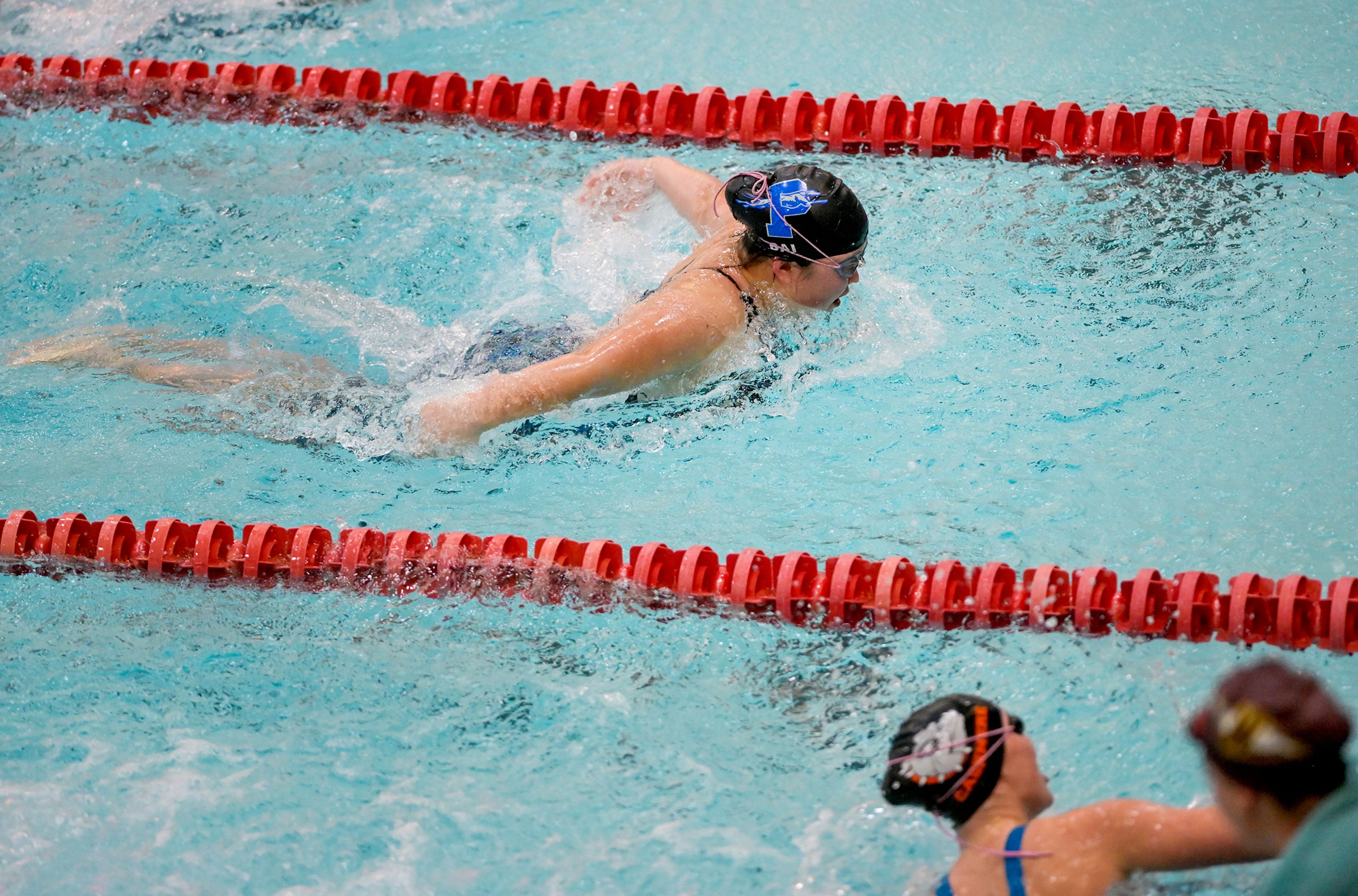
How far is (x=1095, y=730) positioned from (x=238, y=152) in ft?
13.1

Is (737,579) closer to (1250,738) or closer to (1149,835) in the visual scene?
(1149,835)

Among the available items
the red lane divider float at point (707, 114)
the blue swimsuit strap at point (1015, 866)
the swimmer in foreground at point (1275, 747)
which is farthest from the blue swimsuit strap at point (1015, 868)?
the red lane divider float at point (707, 114)

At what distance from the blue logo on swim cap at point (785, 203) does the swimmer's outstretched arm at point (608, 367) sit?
8.5 inches

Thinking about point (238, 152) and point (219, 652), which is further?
point (238, 152)

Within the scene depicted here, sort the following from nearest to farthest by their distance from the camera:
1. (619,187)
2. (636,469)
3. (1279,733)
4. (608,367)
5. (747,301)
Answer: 1. (1279,733)
2. (608,367)
3. (747,301)
4. (636,469)
5. (619,187)

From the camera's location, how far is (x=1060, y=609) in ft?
8.86

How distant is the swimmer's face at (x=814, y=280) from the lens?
10.3 feet

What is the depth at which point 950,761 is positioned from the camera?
1984 millimetres

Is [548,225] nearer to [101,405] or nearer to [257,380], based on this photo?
[257,380]

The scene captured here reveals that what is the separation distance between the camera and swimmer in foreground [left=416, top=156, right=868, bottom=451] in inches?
117

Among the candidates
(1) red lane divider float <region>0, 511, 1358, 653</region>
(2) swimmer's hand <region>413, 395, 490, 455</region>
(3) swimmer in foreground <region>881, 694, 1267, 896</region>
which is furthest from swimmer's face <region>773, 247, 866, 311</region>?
(3) swimmer in foreground <region>881, 694, 1267, 896</region>

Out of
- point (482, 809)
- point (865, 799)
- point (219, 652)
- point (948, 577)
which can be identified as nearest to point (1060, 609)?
point (948, 577)

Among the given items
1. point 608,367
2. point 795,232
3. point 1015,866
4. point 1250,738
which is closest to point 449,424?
point 608,367

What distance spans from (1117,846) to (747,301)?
1.70 metres
